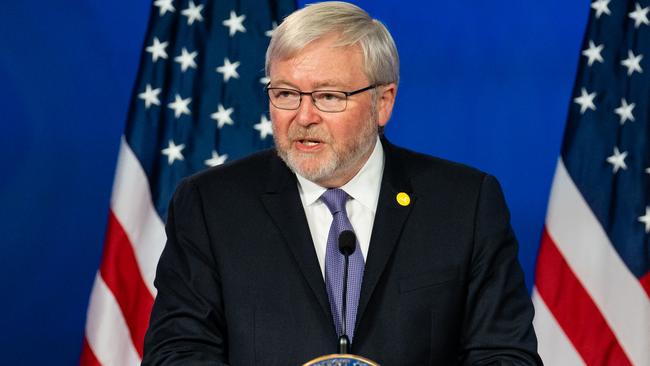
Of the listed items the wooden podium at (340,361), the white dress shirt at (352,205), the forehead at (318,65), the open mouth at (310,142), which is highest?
the forehead at (318,65)

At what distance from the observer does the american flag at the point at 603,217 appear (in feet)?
11.6

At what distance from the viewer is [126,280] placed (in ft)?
11.8

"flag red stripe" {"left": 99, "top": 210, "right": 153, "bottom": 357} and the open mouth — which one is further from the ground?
"flag red stripe" {"left": 99, "top": 210, "right": 153, "bottom": 357}

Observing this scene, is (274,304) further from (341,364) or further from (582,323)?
(582,323)

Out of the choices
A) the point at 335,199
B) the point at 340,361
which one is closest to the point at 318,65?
the point at 335,199

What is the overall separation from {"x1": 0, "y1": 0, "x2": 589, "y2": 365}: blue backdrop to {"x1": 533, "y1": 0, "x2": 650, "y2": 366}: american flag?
0.30 meters

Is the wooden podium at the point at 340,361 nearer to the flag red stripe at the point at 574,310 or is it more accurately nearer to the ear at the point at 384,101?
the ear at the point at 384,101

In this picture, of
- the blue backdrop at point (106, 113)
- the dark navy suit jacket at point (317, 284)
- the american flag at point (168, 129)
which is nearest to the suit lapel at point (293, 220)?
the dark navy suit jacket at point (317, 284)

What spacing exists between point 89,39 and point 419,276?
2201mm

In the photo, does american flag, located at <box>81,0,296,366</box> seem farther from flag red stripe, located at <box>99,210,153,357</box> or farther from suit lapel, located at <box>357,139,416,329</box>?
suit lapel, located at <box>357,139,416,329</box>

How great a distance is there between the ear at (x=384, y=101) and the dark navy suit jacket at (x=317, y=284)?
0.16 m

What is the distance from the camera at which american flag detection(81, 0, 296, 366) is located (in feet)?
11.8

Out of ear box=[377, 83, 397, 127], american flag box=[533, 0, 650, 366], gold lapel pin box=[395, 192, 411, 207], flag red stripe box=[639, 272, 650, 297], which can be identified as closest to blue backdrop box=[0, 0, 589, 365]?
american flag box=[533, 0, 650, 366]

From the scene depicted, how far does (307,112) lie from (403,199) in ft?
1.04
